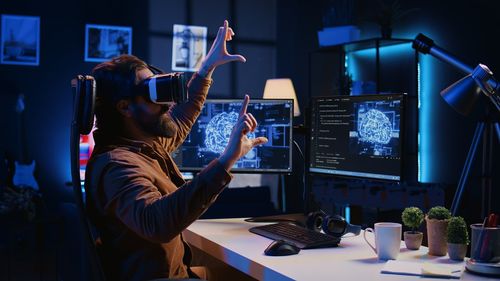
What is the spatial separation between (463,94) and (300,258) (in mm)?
725

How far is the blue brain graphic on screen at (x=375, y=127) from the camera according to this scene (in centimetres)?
213

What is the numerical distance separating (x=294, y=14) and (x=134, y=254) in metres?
4.85

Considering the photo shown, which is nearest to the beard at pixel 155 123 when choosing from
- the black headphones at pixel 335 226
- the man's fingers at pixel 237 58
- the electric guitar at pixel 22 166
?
the man's fingers at pixel 237 58

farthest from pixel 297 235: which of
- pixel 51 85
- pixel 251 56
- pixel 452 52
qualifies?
pixel 251 56

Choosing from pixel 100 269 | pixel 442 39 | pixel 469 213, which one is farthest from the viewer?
pixel 442 39

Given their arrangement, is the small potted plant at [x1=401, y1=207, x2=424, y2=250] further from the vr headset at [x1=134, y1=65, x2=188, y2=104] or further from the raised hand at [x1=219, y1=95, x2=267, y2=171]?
the vr headset at [x1=134, y1=65, x2=188, y2=104]

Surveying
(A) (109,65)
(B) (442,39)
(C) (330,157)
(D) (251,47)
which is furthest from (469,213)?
(A) (109,65)

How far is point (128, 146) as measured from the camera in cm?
179

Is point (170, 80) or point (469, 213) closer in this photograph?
point (170, 80)

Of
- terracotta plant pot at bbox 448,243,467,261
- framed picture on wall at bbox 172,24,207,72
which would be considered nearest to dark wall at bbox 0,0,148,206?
framed picture on wall at bbox 172,24,207,72

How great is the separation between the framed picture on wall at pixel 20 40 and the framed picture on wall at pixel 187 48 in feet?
4.20

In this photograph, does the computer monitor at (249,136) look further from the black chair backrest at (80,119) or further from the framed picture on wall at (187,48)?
the framed picture on wall at (187,48)

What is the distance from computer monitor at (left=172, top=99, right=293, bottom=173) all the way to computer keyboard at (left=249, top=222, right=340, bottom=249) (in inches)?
15.4

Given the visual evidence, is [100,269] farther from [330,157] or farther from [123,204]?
[330,157]
